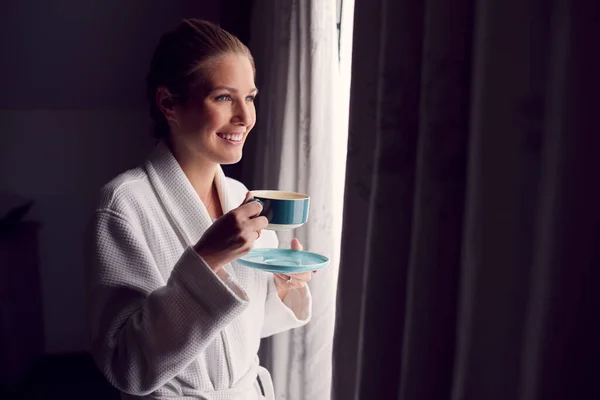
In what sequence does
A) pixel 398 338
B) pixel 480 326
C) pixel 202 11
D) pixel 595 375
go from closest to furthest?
pixel 595 375
pixel 480 326
pixel 398 338
pixel 202 11

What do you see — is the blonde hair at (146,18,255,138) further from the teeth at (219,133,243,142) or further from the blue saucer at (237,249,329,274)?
the blue saucer at (237,249,329,274)

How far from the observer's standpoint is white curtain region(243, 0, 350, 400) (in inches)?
62.1

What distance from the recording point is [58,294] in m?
3.02

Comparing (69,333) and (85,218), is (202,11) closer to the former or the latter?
(85,218)

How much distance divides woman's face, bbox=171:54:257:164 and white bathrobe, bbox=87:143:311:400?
0.11 m

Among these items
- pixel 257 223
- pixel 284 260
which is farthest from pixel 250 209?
pixel 284 260

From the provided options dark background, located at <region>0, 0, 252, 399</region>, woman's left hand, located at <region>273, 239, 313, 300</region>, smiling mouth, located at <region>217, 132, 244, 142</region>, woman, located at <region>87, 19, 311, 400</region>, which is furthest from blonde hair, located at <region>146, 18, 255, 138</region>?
dark background, located at <region>0, 0, 252, 399</region>

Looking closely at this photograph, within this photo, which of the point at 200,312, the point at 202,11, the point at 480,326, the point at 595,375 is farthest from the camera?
the point at 202,11

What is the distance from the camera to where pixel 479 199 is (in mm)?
609

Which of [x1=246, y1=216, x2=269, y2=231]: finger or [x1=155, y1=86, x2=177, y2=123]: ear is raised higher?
[x1=155, y1=86, x2=177, y2=123]: ear

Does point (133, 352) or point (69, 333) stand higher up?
point (133, 352)

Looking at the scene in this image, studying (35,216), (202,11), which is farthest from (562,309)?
(35,216)

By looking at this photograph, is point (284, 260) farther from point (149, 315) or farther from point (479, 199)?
point (479, 199)

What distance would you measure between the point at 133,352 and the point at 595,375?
2.24ft
